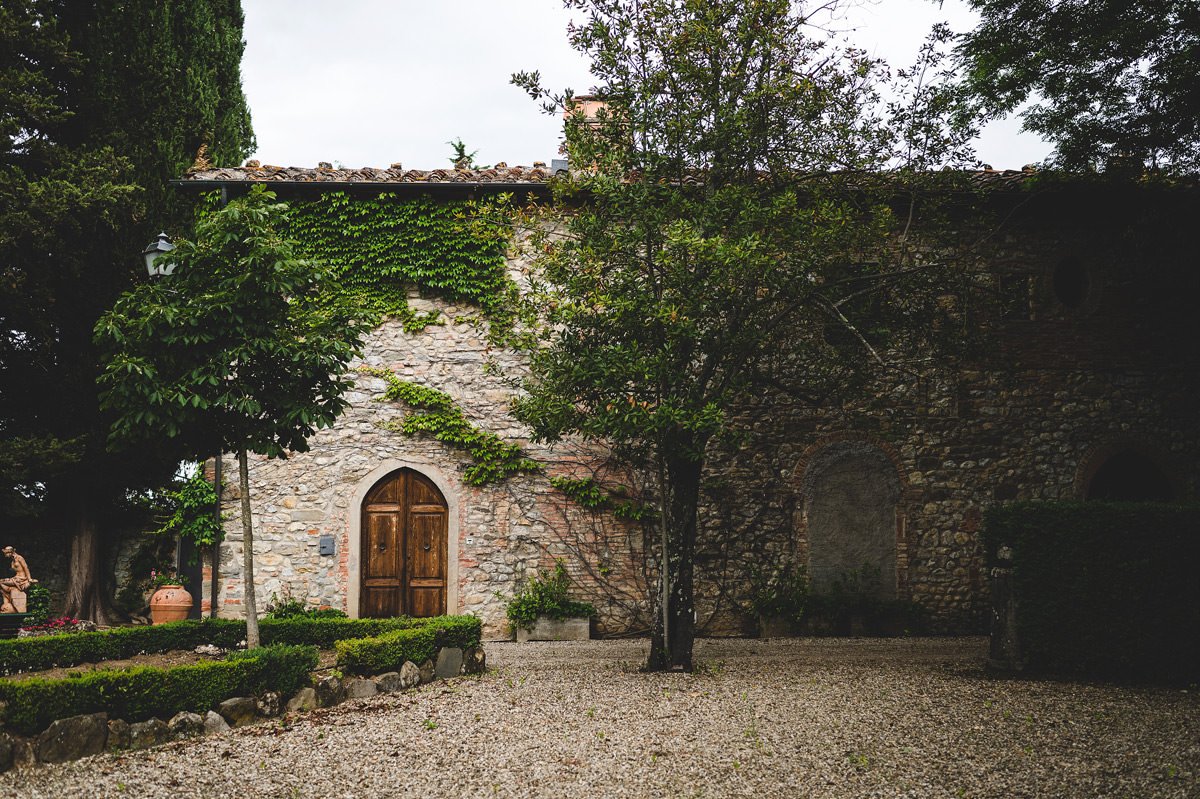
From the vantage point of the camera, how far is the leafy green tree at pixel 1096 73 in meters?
7.73

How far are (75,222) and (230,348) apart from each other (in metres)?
6.63

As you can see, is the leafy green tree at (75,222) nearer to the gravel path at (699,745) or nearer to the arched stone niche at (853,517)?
the gravel path at (699,745)

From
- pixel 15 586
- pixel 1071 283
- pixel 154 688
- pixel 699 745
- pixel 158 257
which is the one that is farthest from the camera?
pixel 1071 283

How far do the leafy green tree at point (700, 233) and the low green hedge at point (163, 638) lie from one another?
278 cm

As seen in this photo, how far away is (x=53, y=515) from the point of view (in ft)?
40.0

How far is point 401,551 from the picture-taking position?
33.8 feet

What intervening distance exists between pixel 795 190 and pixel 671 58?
5.46 ft

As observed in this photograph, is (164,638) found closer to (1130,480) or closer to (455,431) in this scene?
(455,431)

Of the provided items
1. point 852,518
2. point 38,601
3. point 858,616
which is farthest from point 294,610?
point 852,518

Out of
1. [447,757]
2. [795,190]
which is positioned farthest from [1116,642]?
[447,757]

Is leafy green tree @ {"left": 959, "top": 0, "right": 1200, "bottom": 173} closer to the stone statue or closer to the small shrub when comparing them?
the small shrub

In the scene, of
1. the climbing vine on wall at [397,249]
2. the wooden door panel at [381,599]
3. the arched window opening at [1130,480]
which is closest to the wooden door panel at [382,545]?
the wooden door panel at [381,599]

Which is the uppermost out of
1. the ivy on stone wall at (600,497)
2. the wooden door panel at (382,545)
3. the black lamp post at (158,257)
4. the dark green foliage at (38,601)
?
the black lamp post at (158,257)

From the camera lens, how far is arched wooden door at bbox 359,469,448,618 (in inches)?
402
